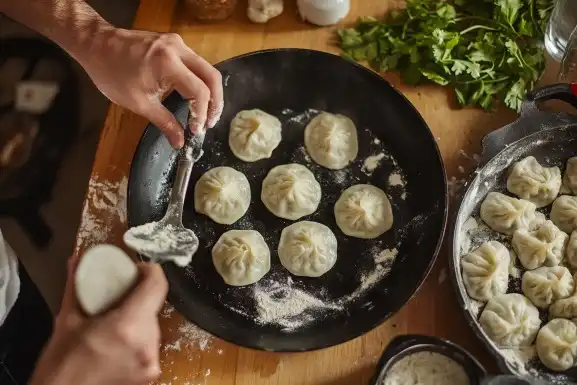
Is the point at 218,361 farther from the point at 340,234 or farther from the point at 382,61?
the point at 382,61

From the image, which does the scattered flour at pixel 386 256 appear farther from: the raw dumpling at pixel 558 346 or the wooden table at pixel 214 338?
the raw dumpling at pixel 558 346

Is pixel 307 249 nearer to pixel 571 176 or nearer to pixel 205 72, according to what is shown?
pixel 205 72

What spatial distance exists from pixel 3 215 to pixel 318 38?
113cm

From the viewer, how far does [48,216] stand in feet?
6.33

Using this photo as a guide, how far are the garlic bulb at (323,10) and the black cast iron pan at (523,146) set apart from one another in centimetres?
48

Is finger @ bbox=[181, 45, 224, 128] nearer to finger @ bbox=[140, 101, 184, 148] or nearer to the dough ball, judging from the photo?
finger @ bbox=[140, 101, 184, 148]

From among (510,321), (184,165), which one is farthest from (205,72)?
(510,321)

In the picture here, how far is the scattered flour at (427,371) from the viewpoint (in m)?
1.13

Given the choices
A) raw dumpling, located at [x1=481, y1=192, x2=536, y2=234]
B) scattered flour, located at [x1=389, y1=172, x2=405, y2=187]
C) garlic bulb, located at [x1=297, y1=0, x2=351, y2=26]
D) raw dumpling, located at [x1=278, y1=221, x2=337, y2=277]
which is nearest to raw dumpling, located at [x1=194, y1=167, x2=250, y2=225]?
raw dumpling, located at [x1=278, y1=221, x2=337, y2=277]

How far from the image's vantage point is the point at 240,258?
1.30 meters

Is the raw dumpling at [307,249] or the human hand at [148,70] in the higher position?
the human hand at [148,70]

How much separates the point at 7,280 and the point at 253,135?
0.62m

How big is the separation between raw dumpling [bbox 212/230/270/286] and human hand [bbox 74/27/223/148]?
0.29 meters

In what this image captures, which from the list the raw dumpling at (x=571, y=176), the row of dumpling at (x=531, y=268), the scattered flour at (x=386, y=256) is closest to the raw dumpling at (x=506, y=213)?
the row of dumpling at (x=531, y=268)
